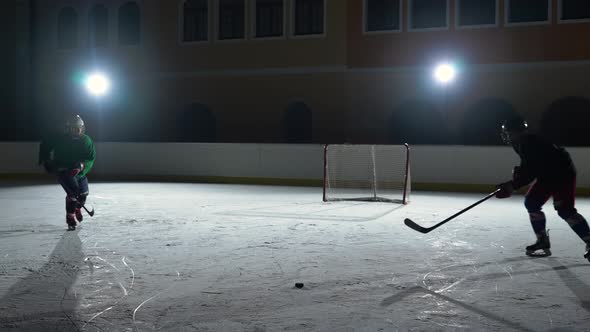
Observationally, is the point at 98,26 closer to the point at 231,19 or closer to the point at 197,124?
the point at 231,19

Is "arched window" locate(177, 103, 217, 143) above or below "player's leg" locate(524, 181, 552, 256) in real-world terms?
above

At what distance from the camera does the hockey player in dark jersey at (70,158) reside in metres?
9.84

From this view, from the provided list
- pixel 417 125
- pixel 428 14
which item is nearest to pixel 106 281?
pixel 417 125

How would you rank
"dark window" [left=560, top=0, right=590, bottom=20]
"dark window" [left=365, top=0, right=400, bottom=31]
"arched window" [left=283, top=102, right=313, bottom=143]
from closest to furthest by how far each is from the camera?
"dark window" [left=560, top=0, right=590, bottom=20] → "dark window" [left=365, top=0, right=400, bottom=31] → "arched window" [left=283, top=102, right=313, bottom=143]

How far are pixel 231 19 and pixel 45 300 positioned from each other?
23.8 meters

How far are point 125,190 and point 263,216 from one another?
277 inches

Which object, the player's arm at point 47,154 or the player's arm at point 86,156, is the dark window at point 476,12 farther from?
the player's arm at point 47,154

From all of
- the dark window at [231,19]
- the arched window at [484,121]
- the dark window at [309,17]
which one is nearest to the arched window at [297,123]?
the dark window at [309,17]

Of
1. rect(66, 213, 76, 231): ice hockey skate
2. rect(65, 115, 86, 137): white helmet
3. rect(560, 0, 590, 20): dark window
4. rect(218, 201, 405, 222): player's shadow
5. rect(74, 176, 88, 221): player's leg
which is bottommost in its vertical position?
rect(218, 201, 405, 222): player's shadow

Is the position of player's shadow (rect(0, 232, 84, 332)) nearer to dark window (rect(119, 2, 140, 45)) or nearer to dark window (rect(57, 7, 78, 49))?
dark window (rect(119, 2, 140, 45))

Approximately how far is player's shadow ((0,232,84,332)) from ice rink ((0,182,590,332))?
15 mm

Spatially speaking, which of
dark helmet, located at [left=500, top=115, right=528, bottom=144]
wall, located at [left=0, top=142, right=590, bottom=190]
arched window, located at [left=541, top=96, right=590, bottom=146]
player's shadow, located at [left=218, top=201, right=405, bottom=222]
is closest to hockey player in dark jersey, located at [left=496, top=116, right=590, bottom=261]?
dark helmet, located at [left=500, top=115, right=528, bottom=144]

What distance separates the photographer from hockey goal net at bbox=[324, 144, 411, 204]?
57.0 ft

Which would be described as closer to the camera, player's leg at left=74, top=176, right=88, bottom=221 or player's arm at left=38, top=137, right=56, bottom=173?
player's arm at left=38, top=137, right=56, bottom=173
